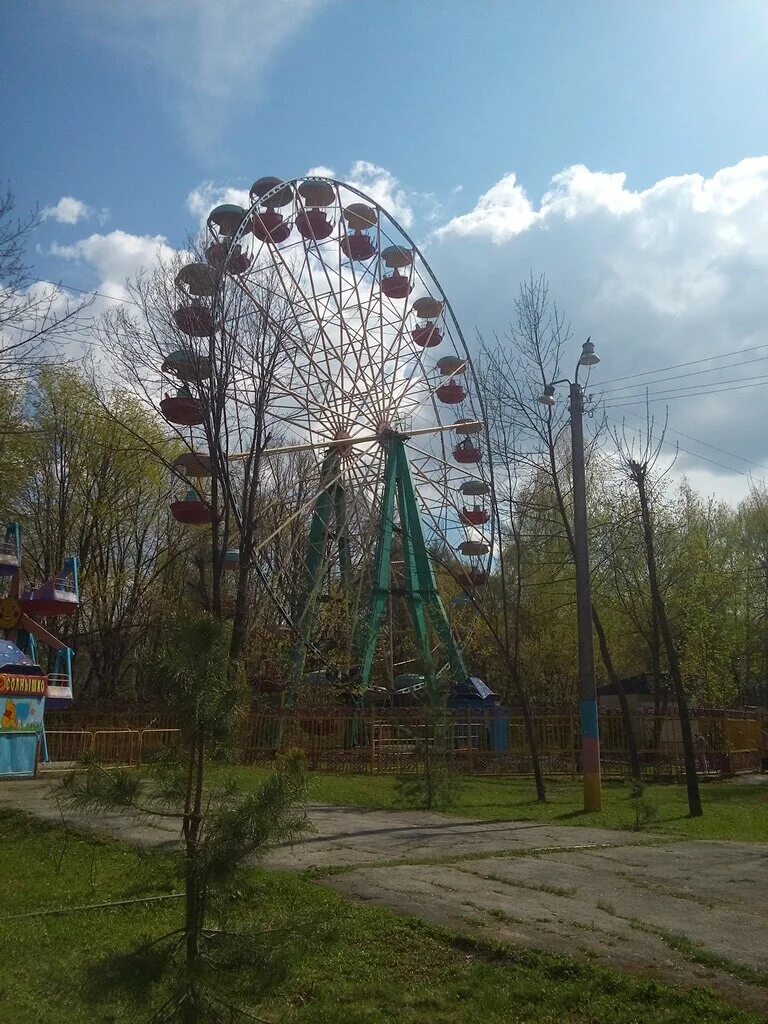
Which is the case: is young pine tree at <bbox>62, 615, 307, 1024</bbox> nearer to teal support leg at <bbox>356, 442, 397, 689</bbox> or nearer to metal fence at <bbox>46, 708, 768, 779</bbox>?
metal fence at <bbox>46, 708, 768, 779</bbox>

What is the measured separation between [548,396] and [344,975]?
512 inches

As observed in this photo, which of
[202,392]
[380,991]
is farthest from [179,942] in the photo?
[202,392]

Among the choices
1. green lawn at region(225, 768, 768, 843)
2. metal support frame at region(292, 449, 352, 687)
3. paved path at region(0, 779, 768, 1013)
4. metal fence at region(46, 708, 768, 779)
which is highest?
metal support frame at region(292, 449, 352, 687)

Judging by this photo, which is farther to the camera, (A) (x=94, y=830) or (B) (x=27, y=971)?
(A) (x=94, y=830)

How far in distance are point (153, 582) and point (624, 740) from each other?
20.0 m

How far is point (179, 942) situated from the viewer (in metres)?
3.93

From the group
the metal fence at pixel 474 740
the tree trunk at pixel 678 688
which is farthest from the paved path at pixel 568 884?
the metal fence at pixel 474 740

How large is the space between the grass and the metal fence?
11.7 m

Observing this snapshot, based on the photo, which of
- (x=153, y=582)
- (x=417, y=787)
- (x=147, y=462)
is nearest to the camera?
(x=417, y=787)

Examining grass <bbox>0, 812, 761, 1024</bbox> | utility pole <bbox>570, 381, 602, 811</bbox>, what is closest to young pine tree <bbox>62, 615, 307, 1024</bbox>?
grass <bbox>0, 812, 761, 1024</bbox>

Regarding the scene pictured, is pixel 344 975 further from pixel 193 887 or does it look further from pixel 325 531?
pixel 325 531

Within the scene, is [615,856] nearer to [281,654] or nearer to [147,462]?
[281,654]

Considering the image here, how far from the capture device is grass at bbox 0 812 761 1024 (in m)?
4.61

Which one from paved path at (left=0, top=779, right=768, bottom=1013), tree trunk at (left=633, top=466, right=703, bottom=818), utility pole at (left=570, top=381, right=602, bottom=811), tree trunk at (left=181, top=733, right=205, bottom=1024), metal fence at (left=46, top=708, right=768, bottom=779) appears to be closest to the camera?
tree trunk at (left=181, top=733, right=205, bottom=1024)
